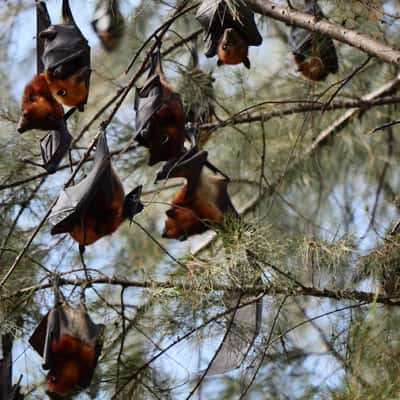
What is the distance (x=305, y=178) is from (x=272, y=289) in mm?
1778

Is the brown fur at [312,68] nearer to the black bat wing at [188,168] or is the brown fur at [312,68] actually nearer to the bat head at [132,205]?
the black bat wing at [188,168]

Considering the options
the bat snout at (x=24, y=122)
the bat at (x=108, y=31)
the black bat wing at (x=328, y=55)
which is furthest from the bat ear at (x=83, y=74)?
the bat at (x=108, y=31)

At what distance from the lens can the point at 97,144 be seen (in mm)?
3555

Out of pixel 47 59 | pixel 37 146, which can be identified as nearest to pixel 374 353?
pixel 47 59

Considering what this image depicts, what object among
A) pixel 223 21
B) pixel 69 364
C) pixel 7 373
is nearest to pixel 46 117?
pixel 223 21

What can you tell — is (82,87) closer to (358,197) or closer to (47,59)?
(47,59)

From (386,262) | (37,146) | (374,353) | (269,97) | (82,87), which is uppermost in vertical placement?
(269,97)

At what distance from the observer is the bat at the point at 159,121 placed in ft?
12.0

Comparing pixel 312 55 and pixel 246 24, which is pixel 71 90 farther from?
pixel 312 55

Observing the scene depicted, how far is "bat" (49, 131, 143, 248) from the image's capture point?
336cm

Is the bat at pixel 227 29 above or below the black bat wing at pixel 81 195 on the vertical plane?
above

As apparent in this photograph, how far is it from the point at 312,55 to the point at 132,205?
111 cm

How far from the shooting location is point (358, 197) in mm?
5535

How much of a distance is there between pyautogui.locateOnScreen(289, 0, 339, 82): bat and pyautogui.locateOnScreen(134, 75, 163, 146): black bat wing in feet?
2.47
